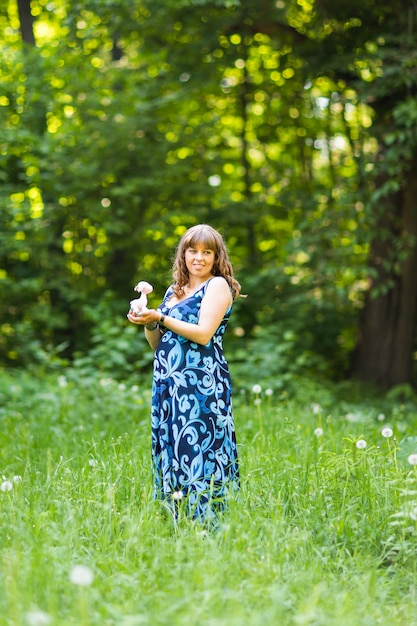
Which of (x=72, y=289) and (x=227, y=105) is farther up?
(x=227, y=105)

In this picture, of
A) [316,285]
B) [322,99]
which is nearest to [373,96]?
[322,99]

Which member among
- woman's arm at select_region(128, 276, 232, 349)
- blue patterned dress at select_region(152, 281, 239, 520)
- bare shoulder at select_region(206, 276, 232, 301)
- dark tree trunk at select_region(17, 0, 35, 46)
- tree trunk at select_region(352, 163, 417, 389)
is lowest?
tree trunk at select_region(352, 163, 417, 389)

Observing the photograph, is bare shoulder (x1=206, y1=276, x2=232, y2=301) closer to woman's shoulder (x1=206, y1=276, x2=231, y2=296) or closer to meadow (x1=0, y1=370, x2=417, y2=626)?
woman's shoulder (x1=206, y1=276, x2=231, y2=296)

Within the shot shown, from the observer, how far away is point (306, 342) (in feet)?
31.9

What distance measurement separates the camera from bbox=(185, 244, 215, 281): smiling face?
11.0 ft

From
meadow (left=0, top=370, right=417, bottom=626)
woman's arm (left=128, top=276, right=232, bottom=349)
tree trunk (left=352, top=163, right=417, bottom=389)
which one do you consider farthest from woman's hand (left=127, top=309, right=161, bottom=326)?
tree trunk (left=352, top=163, right=417, bottom=389)

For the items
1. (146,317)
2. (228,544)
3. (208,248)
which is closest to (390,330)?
(208,248)

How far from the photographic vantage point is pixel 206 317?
3227 mm

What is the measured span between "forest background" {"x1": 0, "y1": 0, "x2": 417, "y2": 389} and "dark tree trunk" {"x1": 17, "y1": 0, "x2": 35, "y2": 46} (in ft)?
0.10

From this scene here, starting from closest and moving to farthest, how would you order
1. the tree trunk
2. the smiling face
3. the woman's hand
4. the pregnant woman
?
1. the woman's hand
2. the pregnant woman
3. the smiling face
4. the tree trunk

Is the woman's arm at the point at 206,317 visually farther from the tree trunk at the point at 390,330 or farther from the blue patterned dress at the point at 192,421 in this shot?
the tree trunk at the point at 390,330

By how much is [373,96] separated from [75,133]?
3768 millimetres

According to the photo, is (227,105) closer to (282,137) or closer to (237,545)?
(282,137)

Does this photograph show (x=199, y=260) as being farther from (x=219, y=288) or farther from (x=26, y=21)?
(x=26, y=21)
